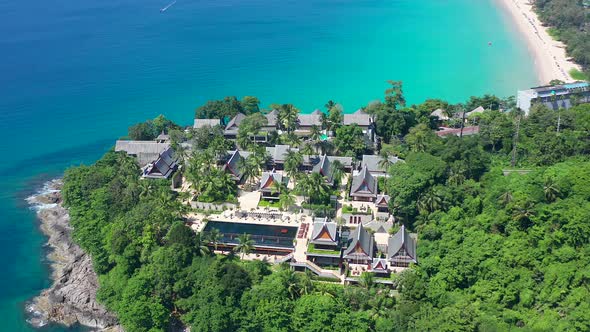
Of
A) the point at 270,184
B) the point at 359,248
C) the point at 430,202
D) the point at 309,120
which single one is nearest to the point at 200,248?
the point at 270,184

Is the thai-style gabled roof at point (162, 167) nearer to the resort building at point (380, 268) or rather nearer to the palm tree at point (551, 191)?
the resort building at point (380, 268)

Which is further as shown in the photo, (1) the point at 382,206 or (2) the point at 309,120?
(2) the point at 309,120

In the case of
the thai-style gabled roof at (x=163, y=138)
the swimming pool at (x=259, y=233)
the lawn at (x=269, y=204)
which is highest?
the thai-style gabled roof at (x=163, y=138)

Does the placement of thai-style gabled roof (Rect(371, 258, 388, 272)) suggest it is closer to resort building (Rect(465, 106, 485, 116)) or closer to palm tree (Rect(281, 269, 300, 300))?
palm tree (Rect(281, 269, 300, 300))

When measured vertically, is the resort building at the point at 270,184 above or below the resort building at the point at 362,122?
below

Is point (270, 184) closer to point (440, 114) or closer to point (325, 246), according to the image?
point (325, 246)

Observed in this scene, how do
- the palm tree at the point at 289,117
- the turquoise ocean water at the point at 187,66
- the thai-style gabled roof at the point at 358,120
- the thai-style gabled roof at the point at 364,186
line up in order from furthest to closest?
the turquoise ocean water at the point at 187,66 < the thai-style gabled roof at the point at 358,120 < the palm tree at the point at 289,117 < the thai-style gabled roof at the point at 364,186

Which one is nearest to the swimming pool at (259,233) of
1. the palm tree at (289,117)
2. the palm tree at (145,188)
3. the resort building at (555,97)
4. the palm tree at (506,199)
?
the palm tree at (145,188)
